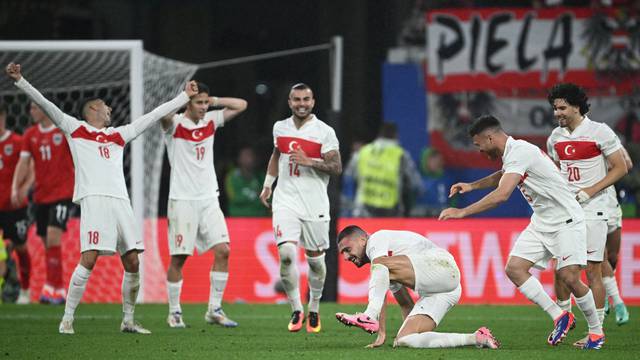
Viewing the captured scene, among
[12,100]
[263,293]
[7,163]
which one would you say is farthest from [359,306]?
[12,100]

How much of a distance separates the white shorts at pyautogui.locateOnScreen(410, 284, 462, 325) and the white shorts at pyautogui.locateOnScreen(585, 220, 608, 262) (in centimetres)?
212

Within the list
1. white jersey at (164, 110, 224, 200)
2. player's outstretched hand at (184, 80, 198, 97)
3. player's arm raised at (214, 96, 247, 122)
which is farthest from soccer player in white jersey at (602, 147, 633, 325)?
player's outstretched hand at (184, 80, 198, 97)

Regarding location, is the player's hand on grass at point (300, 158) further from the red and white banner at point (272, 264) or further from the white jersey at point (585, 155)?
the red and white banner at point (272, 264)

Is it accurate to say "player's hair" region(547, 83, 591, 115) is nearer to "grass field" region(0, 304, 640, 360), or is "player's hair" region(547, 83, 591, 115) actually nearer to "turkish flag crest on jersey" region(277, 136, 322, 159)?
"grass field" region(0, 304, 640, 360)

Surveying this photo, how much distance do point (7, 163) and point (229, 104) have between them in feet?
14.0

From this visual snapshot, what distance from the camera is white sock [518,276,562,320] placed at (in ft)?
31.8

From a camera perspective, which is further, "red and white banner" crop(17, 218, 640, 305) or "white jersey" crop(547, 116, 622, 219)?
"red and white banner" crop(17, 218, 640, 305)

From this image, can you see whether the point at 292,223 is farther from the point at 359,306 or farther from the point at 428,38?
the point at 428,38

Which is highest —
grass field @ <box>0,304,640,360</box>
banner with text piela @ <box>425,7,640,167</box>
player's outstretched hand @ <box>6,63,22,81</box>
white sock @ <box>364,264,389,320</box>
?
banner with text piela @ <box>425,7,640,167</box>

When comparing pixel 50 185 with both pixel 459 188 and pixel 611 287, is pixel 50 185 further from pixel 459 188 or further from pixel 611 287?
pixel 459 188

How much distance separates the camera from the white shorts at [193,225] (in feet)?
40.1

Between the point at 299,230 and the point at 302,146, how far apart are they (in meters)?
0.79

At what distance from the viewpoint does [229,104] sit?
1236cm

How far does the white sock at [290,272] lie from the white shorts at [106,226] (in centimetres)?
145
